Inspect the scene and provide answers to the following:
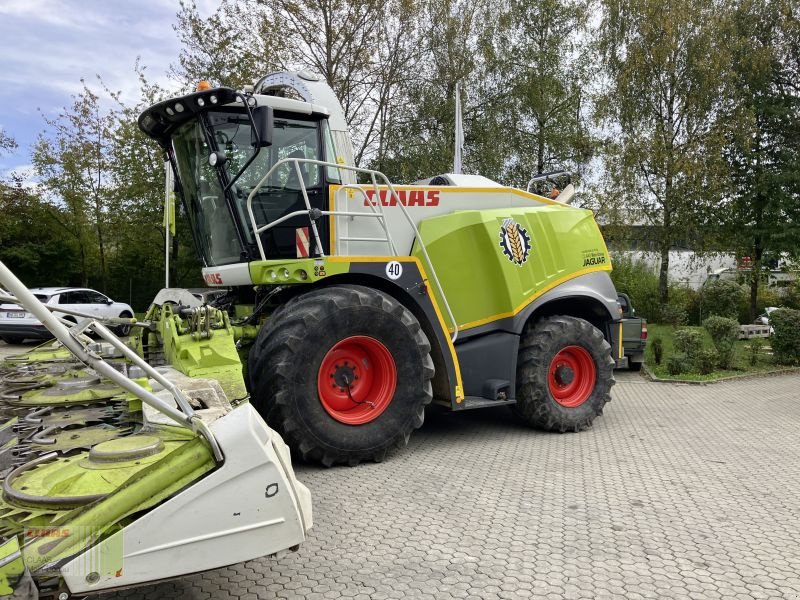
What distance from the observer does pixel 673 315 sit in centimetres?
1766

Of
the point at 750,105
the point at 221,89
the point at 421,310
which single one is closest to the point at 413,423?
the point at 421,310

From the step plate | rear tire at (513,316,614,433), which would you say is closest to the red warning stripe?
the step plate

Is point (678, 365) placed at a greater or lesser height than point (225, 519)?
lesser

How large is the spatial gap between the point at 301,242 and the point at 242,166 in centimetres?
80

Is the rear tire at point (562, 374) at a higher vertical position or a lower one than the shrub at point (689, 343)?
higher

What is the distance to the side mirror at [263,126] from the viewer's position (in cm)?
445

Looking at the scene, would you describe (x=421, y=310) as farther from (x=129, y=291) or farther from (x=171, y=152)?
(x=129, y=291)

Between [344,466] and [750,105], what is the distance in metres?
19.0

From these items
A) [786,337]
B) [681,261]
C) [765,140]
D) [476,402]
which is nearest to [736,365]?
[786,337]

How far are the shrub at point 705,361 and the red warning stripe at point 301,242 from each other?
8.46 m

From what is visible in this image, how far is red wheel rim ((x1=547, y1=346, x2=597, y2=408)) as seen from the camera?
623 cm

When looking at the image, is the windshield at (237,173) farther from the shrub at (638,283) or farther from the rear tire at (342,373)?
the shrub at (638,283)

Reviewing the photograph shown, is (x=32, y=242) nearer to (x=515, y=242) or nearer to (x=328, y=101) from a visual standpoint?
(x=328, y=101)

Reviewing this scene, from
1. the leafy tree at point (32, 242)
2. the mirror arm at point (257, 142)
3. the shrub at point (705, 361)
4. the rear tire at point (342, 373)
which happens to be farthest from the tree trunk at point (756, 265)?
the leafy tree at point (32, 242)
